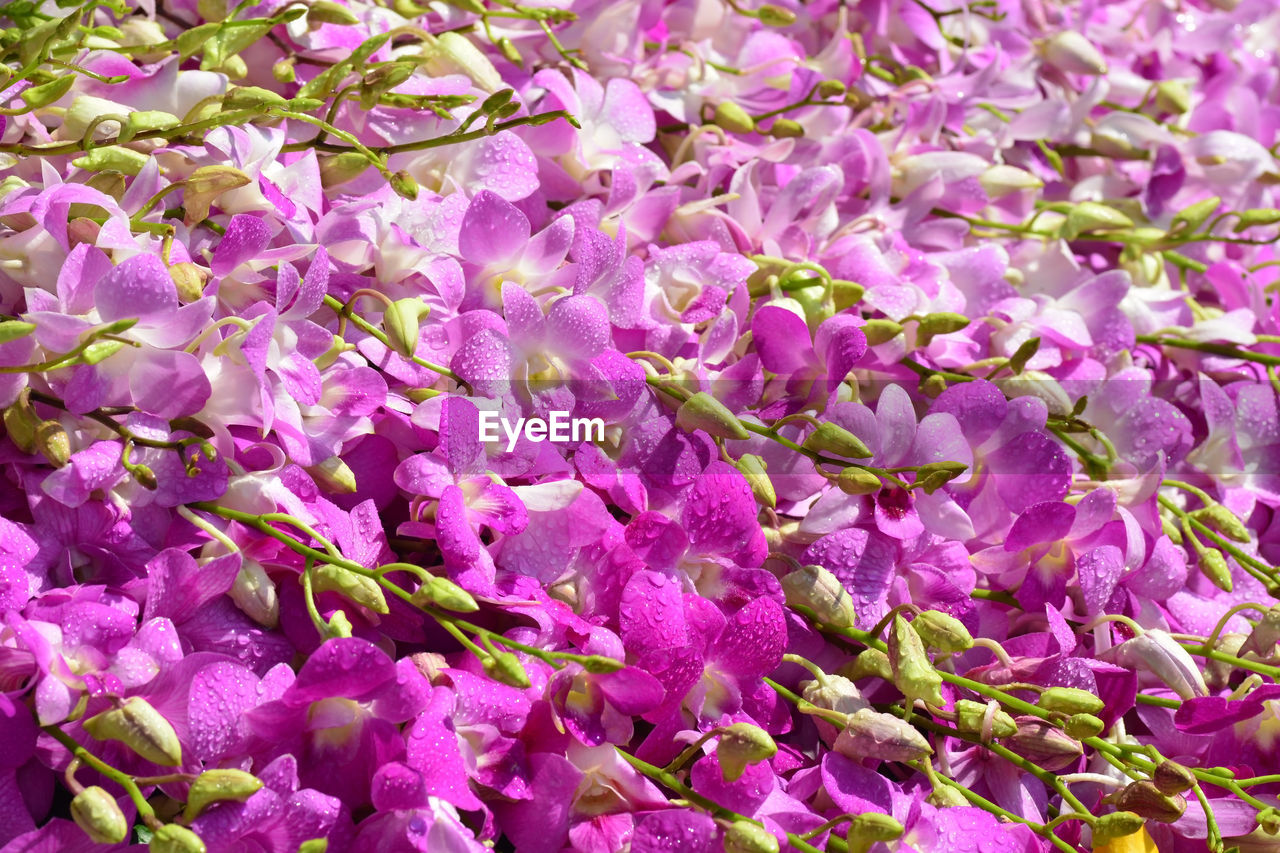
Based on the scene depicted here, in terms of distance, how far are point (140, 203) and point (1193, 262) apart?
67 centimetres

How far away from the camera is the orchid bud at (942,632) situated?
1.59 feet

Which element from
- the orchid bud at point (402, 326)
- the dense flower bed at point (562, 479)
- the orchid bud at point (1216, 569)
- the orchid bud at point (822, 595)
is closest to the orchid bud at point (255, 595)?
the dense flower bed at point (562, 479)

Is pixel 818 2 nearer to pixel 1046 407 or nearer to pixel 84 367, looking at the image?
pixel 1046 407

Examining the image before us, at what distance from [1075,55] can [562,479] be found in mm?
580

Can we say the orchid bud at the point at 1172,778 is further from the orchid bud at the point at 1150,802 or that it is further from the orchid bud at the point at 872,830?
the orchid bud at the point at 872,830

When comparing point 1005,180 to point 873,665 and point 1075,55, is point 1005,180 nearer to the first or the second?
point 1075,55

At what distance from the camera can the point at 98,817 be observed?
0.36m

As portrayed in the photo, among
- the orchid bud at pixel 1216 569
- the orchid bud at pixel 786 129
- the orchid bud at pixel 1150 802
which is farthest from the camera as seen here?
the orchid bud at pixel 786 129

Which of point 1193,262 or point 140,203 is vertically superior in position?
point 140,203

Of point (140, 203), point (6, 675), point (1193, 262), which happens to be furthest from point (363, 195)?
point (1193, 262)

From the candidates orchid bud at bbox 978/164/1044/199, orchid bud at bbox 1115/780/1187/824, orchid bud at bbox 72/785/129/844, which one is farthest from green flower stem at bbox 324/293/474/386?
orchid bud at bbox 978/164/1044/199

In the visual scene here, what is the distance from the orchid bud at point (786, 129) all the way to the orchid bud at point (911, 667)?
323 mm

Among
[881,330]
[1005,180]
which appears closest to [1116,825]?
[881,330]

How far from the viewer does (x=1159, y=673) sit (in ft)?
1.74
